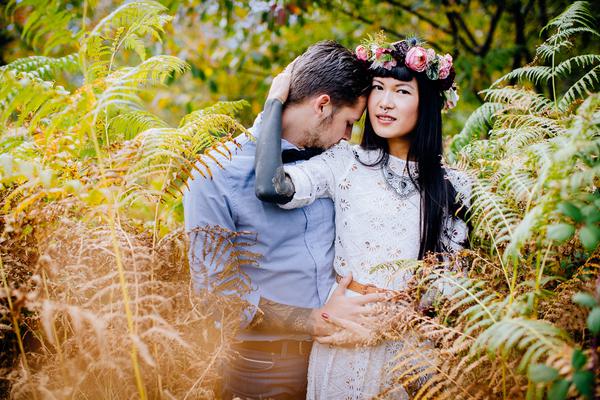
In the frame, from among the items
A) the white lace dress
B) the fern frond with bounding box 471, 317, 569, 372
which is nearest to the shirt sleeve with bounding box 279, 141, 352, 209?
the white lace dress

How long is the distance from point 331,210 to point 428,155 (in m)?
0.66

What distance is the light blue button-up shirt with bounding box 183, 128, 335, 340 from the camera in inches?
90.5

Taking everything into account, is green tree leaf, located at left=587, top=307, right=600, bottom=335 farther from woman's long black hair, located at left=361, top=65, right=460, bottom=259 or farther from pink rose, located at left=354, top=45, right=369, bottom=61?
pink rose, located at left=354, top=45, right=369, bottom=61

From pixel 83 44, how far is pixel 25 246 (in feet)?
3.19

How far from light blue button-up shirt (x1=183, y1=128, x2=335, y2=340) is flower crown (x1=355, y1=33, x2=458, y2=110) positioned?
892 mm

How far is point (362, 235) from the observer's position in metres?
2.41

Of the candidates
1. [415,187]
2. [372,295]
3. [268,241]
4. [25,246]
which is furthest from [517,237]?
[25,246]

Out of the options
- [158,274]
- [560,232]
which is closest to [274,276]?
[158,274]

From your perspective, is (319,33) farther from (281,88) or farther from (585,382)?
(585,382)

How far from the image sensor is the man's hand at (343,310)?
2207 mm

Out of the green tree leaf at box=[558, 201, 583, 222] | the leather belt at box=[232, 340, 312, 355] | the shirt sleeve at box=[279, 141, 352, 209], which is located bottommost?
the leather belt at box=[232, 340, 312, 355]

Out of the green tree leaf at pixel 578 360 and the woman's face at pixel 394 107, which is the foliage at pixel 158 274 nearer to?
the green tree leaf at pixel 578 360

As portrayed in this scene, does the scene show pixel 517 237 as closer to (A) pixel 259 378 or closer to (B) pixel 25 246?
(A) pixel 259 378

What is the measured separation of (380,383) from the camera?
2.26 meters
